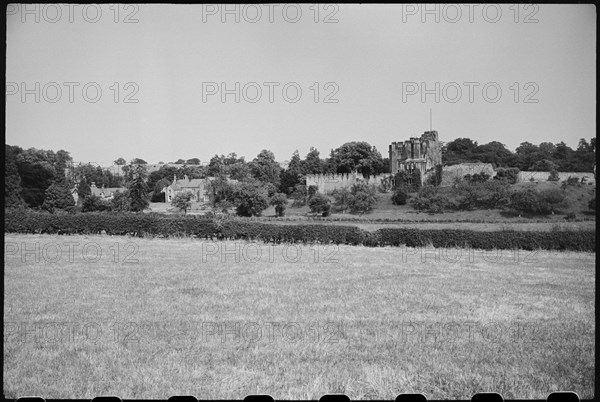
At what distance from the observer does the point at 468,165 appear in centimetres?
2119

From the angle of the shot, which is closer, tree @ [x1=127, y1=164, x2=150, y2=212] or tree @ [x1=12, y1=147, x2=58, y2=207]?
tree @ [x1=12, y1=147, x2=58, y2=207]

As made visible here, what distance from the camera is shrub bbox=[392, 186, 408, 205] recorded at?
63.4ft

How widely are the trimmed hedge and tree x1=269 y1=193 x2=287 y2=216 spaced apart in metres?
0.59

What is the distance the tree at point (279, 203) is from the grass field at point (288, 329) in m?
3.96

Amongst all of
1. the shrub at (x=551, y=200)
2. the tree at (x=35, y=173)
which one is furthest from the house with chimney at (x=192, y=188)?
the shrub at (x=551, y=200)

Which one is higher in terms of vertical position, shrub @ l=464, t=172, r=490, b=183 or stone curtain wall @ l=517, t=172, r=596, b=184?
shrub @ l=464, t=172, r=490, b=183

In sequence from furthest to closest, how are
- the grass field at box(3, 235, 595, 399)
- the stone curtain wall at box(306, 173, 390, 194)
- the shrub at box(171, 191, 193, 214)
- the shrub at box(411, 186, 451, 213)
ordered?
the shrub at box(411, 186, 451, 213) < the stone curtain wall at box(306, 173, 390, 194) < the shrub at box(171, 191, 193, 214) < the grass field at box(3, 235, 595, 399)

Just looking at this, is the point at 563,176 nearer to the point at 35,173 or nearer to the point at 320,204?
the point at 320,204

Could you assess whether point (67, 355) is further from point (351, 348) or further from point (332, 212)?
point (332, 212)

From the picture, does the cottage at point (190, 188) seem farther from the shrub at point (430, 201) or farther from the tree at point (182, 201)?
the shrub at point (430, 201)

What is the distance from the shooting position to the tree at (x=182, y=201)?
41.9 ft

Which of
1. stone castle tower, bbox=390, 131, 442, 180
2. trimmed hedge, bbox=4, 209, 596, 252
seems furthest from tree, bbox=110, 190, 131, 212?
stone castle tower, bbox=390, 131, 442, 180

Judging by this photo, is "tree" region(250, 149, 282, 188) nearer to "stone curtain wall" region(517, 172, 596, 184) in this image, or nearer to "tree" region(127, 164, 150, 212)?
"tree" region(127, 164, 150, 212)

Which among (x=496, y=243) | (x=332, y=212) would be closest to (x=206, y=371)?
(x=496, y=243)
